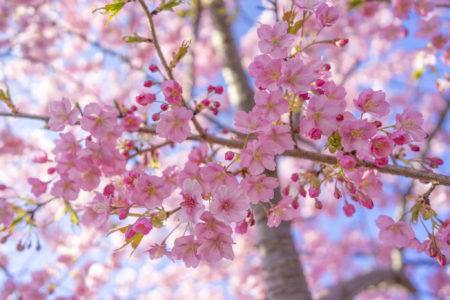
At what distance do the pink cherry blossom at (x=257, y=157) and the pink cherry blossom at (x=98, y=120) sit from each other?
568 mm

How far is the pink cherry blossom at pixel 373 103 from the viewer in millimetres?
1363

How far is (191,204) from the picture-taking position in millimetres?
1224

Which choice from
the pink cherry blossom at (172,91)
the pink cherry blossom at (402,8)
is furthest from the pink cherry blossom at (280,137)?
the pink cherry blossom at (402,8)

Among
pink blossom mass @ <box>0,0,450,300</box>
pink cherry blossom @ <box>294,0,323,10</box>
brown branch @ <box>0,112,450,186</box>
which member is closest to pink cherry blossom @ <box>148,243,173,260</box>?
pink blossom mass @ <box>0,0,450,300</box>

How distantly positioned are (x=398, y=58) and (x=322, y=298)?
7.09 meters

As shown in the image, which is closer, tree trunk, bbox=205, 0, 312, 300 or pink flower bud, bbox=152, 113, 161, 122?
pink flower bud, bbox=152, 113, 161, 122

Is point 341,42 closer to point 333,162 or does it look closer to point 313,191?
point 333,162

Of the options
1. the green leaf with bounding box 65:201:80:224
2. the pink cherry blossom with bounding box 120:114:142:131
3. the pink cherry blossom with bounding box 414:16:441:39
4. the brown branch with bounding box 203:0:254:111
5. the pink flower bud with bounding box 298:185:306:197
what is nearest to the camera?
the pink flower bud with bounding box 298:185:306:197

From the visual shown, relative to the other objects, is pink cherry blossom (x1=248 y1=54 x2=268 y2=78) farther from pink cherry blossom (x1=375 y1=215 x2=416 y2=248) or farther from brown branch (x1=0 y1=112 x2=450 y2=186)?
pink cherry blossom (x1=375 y1=215 x2=416 y2=248)

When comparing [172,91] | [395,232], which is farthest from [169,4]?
[395,232]

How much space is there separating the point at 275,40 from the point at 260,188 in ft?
1.84

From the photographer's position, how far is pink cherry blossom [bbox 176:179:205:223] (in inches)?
46.9

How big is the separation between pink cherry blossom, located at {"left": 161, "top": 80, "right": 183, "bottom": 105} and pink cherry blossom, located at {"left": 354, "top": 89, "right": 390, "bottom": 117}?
695 millimetres

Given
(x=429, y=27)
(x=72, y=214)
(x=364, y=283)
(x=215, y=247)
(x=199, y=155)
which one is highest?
(x=429, y=27)
